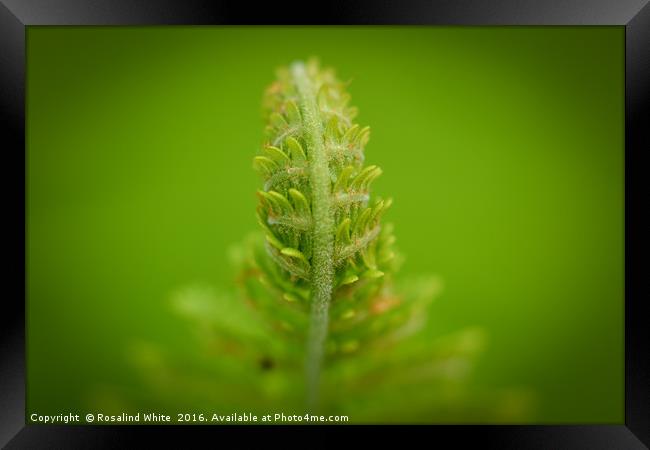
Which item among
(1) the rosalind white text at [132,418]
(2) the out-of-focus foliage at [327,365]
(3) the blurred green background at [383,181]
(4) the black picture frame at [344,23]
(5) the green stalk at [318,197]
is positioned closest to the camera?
(5) the green stalk at [318,197]

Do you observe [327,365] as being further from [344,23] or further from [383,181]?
[383,181]

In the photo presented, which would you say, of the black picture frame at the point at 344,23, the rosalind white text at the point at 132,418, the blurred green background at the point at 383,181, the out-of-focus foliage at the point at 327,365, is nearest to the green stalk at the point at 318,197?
the out-of-focus foliage at the point at 327,365

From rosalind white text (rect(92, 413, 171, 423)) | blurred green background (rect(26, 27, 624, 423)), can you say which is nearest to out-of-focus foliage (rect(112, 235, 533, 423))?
rosalind white text (rect(92, 413, 171, 423))

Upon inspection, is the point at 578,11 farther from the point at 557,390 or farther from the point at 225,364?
the point at 557,390

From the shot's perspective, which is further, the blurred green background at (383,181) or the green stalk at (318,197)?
the blurred green background at (383,181)

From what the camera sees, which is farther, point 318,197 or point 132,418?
point 132,418

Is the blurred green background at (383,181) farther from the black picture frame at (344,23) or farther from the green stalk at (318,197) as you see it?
the green stalk at (318,197)

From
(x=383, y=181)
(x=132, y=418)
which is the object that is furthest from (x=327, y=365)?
(x=383, y=181)

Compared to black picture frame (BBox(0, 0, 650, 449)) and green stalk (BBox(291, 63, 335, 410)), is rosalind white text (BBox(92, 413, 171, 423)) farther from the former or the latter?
green stalk (BBox(291, 63, 335, 410))
